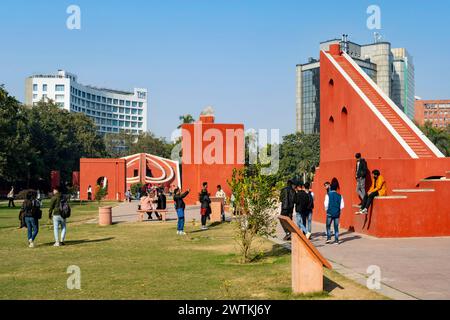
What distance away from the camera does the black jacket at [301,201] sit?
44.5 ft

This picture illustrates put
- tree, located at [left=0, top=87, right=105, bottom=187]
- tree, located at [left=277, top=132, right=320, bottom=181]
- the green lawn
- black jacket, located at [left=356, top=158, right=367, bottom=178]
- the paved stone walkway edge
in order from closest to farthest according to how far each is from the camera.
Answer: the paved stone walkway edge < the green lawn < black jacket, located at [left=356, top=158, right=367, bottom=178] < tree, located at [left=0, top=87, right=105, bottom=187] < tree, located at [left=277, top=132, right=320, bottom=181]

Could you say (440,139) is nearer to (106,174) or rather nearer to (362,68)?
(106,174)

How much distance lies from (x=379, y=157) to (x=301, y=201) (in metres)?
5.35

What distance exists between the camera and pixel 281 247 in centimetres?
1238

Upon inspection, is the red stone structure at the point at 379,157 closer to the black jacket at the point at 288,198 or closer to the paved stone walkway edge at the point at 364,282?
the black jacket at the point at 288,198

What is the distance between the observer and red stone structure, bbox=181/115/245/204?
3700 centimetres

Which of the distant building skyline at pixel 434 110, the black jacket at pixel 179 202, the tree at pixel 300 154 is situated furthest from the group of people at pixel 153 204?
the distant building skyline at pixel 434 110

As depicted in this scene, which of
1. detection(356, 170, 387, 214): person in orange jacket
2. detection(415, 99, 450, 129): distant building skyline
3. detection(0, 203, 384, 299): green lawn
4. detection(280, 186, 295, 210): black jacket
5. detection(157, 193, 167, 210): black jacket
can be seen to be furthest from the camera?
detection(415, 99, 450, 129): distant building skyline

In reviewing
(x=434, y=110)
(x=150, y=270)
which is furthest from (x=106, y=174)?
(x=434, y=110)

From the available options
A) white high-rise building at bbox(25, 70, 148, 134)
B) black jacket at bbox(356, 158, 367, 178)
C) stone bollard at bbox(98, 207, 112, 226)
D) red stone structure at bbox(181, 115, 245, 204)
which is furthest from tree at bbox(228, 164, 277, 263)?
→ white high-rise building at bbox(25, 70, 148, 134)

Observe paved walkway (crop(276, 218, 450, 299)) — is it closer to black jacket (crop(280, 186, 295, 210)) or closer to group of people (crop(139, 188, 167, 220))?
black jacket (crop(280, 186, 295, 210))

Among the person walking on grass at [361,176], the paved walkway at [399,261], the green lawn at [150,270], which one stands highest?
the person walking on grass at [361,176]

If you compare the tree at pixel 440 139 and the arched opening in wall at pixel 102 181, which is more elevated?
the tree at pixel 440 139

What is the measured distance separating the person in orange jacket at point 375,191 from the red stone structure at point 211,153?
2225cm
